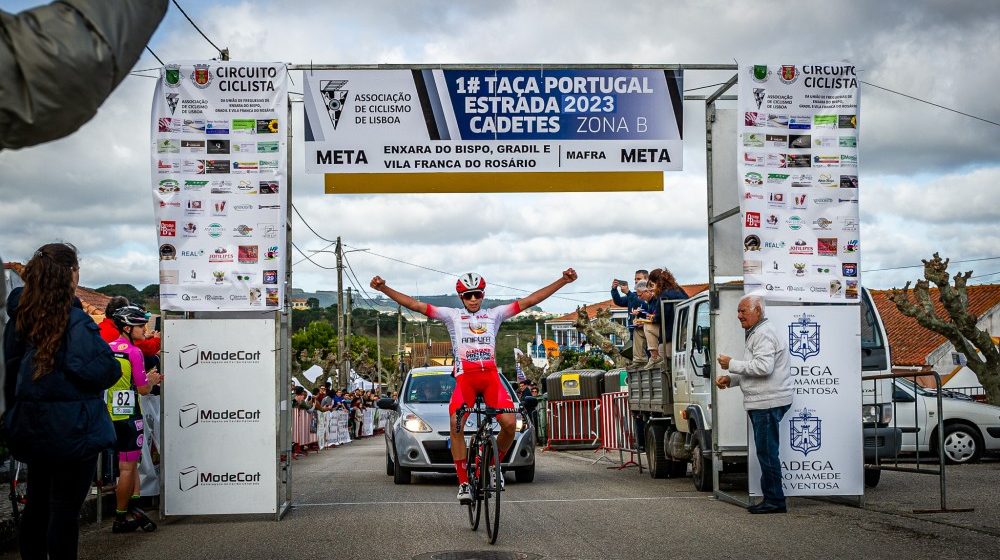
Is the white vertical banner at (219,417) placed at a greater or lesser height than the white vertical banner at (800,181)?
lesser

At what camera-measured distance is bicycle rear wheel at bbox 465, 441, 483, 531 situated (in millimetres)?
9430

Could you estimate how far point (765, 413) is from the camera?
1073 cm

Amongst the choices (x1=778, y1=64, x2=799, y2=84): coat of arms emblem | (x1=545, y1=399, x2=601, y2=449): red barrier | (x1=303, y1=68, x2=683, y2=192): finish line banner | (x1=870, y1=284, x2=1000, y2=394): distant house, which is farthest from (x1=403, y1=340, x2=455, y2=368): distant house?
(x1=778, y1=64, x2=799, y2=84): coat of arms emblem

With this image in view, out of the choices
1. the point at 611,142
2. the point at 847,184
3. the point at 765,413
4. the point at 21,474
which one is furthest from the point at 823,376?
the point at 21,474

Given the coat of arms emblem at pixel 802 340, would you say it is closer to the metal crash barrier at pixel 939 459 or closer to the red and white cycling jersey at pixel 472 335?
the metal crash barrier at pixel 939 459

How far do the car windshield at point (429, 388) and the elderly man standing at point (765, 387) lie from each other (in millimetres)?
6184

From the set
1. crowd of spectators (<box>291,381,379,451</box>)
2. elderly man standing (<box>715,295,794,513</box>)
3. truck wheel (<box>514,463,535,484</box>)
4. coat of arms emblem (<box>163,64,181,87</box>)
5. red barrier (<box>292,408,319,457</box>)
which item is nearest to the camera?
elderly man standing (<box>715,295,794,513</box>)

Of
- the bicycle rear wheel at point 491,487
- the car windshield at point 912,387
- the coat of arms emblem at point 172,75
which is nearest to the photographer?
the bicycle rear wheel at point 491,487

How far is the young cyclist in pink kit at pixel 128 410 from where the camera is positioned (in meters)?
8.97

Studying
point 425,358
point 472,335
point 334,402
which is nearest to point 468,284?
point 472,335

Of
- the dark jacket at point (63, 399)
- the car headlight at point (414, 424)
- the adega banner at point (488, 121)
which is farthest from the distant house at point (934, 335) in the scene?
the dark jacket at point (63, 399)

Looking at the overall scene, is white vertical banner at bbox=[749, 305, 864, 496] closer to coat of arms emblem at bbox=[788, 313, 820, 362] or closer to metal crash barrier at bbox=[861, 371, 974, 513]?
coat of arms emblem at bbox=[788, 313, 820, 362]

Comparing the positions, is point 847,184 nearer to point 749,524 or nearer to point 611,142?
point 611,142

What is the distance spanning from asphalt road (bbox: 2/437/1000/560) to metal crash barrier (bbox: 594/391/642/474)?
421cm
